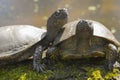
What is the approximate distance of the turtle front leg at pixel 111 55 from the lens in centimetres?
397

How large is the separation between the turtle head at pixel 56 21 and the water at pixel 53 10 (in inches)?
147

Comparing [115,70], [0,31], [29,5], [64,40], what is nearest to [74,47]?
[64,40]

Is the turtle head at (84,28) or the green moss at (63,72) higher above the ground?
the turtle head at (84,28)

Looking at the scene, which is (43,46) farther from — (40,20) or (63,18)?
(40,20)

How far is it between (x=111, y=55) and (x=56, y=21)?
0.68 meters

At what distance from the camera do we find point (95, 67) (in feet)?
13.3

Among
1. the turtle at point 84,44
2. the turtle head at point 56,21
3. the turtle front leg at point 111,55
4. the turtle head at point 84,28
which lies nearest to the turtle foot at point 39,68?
the turtle at point 84,44

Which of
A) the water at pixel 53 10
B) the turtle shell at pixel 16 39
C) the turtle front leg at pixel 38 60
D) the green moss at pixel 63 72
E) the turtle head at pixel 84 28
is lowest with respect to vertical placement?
the green moss at pixel 63 72

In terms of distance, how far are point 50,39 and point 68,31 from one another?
283 millimetres

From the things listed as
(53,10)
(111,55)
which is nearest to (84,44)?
(111,55)

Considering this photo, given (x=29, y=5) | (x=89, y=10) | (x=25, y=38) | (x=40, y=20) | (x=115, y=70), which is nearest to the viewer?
(x=115, y=70)

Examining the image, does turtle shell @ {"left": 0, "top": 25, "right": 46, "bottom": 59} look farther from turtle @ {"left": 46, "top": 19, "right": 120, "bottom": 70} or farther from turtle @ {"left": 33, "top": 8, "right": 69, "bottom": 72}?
turtle @ {"left": 46, "top": 19, "right": 120, "bottom": 70}

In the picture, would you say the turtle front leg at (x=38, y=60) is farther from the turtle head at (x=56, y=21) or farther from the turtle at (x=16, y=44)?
the turtle head at (x=56, y=21)

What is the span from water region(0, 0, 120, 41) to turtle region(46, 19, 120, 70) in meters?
3.80
